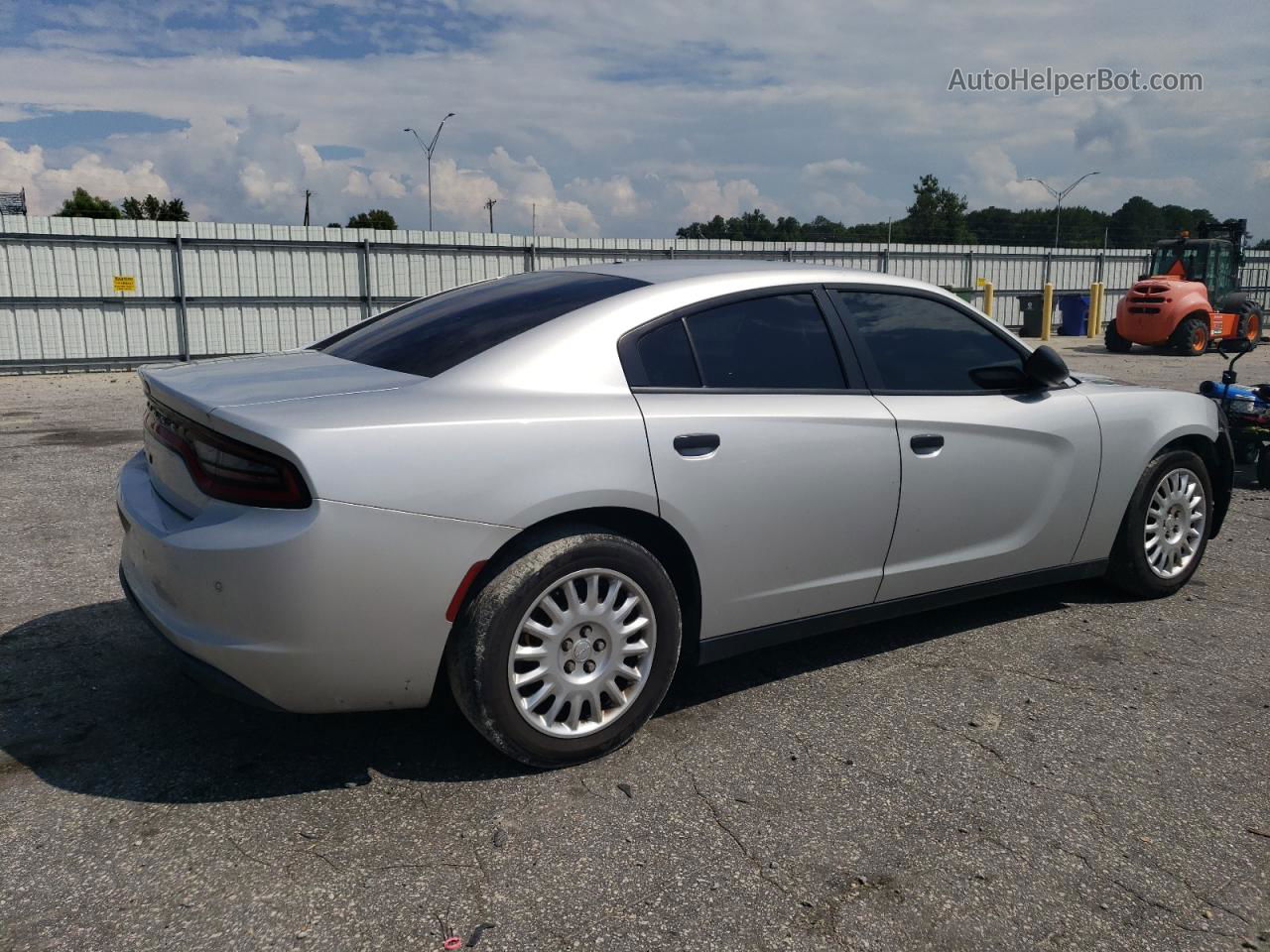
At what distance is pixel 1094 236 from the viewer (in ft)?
110

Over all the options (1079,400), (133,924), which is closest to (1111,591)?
(1079,400)

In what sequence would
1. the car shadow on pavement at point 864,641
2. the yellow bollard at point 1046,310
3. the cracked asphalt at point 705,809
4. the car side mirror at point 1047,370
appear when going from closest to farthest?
the cracked asphalt at point 705,809, the car shadow on pavement at point 864,641, the car side mirror at point 1047,370, the yellow bollard at point 1046,310

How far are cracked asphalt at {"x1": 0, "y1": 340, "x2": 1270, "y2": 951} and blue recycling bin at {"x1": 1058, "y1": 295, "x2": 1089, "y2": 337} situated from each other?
1009 inches

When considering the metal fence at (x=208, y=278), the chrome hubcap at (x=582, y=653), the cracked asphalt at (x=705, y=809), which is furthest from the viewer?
the metal fence at (x=208, y=278)

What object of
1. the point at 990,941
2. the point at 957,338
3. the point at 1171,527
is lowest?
the point at 990,941

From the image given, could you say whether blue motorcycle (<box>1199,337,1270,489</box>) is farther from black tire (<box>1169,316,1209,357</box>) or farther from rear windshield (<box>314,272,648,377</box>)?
black tire (<box>1169,316,1209,357</box>)

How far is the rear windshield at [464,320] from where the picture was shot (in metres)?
3.29

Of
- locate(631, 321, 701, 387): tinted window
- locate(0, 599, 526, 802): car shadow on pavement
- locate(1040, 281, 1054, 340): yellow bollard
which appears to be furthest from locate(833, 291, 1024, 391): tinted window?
locate(1040, 281, 1054, 340): yellow bollard

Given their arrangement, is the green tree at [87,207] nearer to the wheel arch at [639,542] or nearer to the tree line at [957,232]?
the tree line at [957,232]

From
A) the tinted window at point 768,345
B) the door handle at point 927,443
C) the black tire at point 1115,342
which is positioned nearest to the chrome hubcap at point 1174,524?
the door handle at point 927,443

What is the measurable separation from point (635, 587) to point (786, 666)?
3.63 ft

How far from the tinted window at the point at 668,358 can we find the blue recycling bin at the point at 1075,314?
27197mm

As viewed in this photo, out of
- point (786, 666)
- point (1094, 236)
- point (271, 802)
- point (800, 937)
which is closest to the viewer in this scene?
point (800, 937)

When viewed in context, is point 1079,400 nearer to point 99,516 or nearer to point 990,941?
point 990,941
